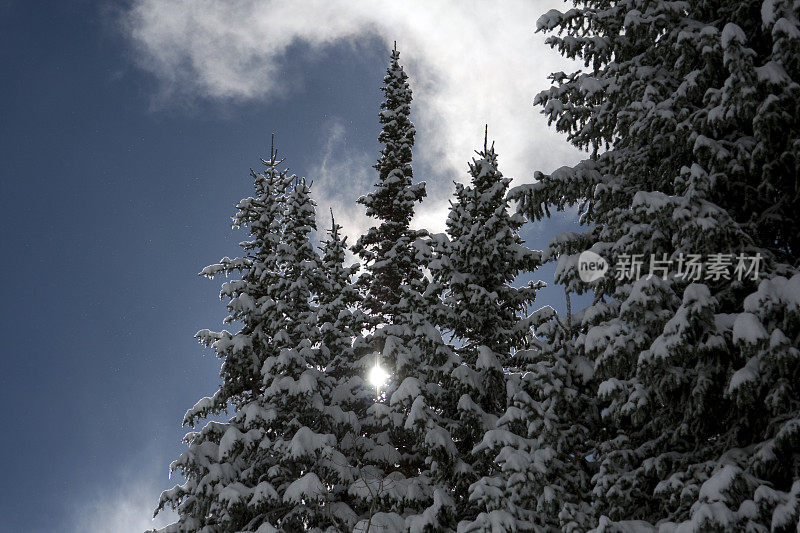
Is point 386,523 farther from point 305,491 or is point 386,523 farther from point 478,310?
point 478,310

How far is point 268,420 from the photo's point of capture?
15656 mm

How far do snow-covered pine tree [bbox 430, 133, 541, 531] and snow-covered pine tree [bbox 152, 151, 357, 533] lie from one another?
132 inches

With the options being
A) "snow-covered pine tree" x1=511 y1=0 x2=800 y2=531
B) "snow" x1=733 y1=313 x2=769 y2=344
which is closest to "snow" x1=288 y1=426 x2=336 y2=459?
"snow-covered pine tree" x1=511 y1=0 x2=800 y2=531

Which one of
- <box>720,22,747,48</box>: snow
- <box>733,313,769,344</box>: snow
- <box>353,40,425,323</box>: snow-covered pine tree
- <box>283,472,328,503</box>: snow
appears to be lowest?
<box>733,313,769,344</box>: snow

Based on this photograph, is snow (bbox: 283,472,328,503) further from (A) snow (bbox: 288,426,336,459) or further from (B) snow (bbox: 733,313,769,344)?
(B) snow (bbox: 733,313,769,344)

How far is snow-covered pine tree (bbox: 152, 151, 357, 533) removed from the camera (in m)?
14.7

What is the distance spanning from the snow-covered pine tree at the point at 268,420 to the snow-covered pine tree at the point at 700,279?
7802mm

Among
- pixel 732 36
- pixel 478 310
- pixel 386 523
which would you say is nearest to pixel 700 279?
pixel 732 36

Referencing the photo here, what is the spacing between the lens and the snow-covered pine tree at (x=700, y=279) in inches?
280

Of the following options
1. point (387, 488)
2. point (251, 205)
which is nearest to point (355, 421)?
point (387, 488)

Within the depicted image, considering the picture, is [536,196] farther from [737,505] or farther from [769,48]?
[737,505]

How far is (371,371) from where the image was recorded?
17406 millimetres

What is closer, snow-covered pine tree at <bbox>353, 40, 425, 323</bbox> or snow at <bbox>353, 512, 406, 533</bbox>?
snow at <bbox>353, 512, 406, 533</bbox>

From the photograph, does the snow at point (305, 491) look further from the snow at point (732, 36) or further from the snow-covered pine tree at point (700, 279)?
the snow at point (732, 36)
